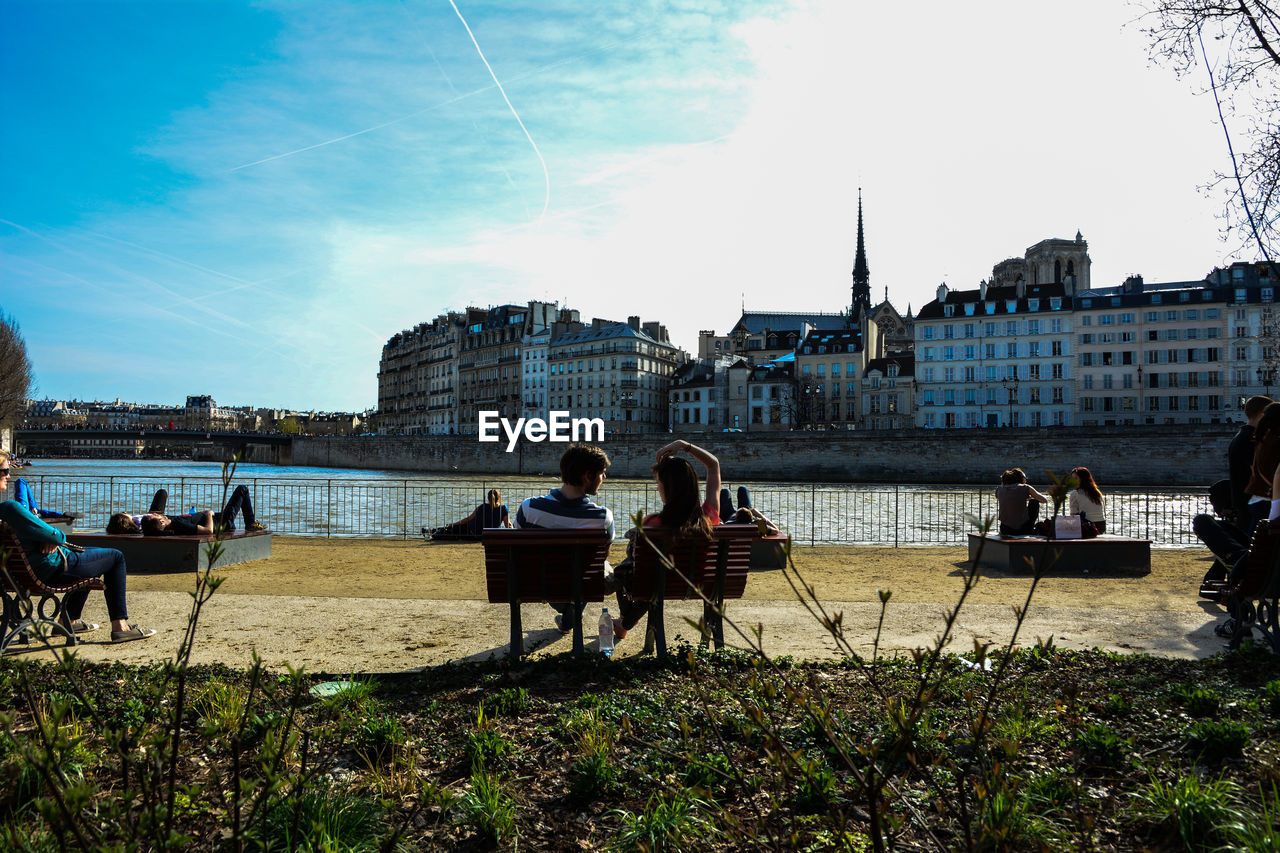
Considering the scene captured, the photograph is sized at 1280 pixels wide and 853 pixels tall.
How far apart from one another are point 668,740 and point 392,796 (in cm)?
120

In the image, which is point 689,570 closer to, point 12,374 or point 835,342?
point 12,374

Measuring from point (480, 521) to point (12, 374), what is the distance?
166ft

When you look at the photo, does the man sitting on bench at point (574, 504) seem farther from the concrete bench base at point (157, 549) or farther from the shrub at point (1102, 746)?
the concrete bench base at point (157, 549)

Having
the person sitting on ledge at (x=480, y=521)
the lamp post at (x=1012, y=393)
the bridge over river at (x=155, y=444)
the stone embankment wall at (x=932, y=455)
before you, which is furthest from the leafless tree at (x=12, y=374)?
the lamp post at (x=1012, y=393)

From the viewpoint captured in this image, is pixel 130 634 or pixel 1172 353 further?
pixel 1172 353

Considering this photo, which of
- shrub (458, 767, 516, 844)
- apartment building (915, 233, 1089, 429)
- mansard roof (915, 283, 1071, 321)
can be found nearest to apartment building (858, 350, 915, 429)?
apartment building (915, 233, 1089, 429)

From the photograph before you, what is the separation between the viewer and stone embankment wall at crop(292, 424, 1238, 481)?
165 feet

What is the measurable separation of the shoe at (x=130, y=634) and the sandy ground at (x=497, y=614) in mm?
102

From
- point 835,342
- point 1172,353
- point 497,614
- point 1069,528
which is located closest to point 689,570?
point 497,614

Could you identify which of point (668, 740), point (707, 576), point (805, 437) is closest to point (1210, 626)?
point (707, 576)

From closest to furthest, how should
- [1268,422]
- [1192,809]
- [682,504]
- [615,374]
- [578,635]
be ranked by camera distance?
1. [1192,809]
2. [682,504]
3. [578,635]
4. [1268,422]
5. [615,374]

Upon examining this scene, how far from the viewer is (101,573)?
229 inches

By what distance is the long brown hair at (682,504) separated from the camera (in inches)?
202

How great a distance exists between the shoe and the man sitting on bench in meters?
2.81
